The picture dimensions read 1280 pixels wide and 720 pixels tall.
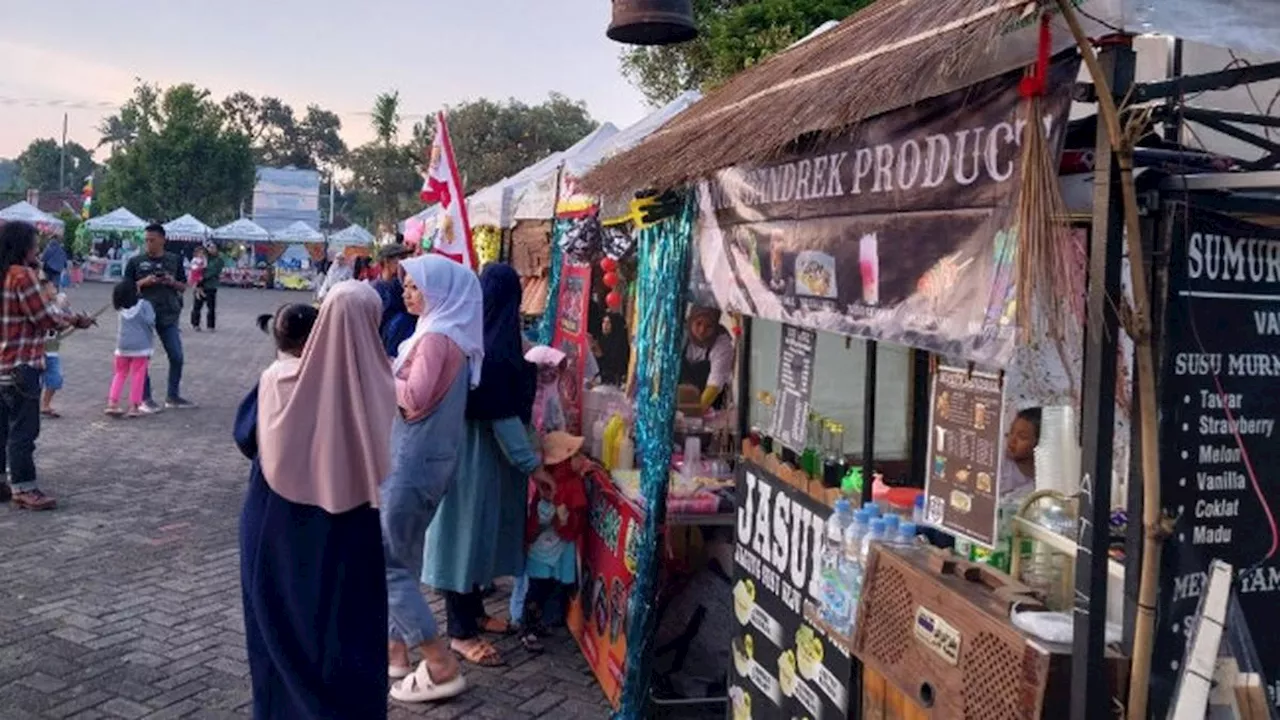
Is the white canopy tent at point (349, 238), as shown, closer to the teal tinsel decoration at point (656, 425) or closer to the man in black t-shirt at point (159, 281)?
the man in black t-shirt at point (159, 281)

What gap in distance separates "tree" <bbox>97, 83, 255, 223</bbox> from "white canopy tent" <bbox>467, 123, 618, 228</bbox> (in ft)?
141

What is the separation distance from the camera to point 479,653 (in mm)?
4961

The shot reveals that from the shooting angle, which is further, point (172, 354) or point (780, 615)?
point (172, 354)

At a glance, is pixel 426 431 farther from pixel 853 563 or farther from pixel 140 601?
pixel 140 601

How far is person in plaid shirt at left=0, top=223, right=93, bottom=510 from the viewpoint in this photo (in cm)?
690

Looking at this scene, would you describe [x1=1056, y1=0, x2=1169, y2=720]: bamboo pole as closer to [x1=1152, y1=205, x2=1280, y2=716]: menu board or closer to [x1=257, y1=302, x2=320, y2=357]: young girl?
[x1=1152, y1=205, x2=1280, y2=716]: menu board

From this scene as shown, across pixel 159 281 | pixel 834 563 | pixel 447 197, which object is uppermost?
pixel 447 197

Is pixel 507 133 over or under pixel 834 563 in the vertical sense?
over

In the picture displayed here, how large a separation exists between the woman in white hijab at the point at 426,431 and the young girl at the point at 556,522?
29.2 inches

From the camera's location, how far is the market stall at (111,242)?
37125 millimetres

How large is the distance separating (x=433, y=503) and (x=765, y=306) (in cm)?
181

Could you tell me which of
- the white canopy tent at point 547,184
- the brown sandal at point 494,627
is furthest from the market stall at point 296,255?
the brown sandal at point 494,627

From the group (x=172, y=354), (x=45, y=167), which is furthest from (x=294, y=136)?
(x=172, y=354)

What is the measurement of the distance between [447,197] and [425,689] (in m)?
3.60
